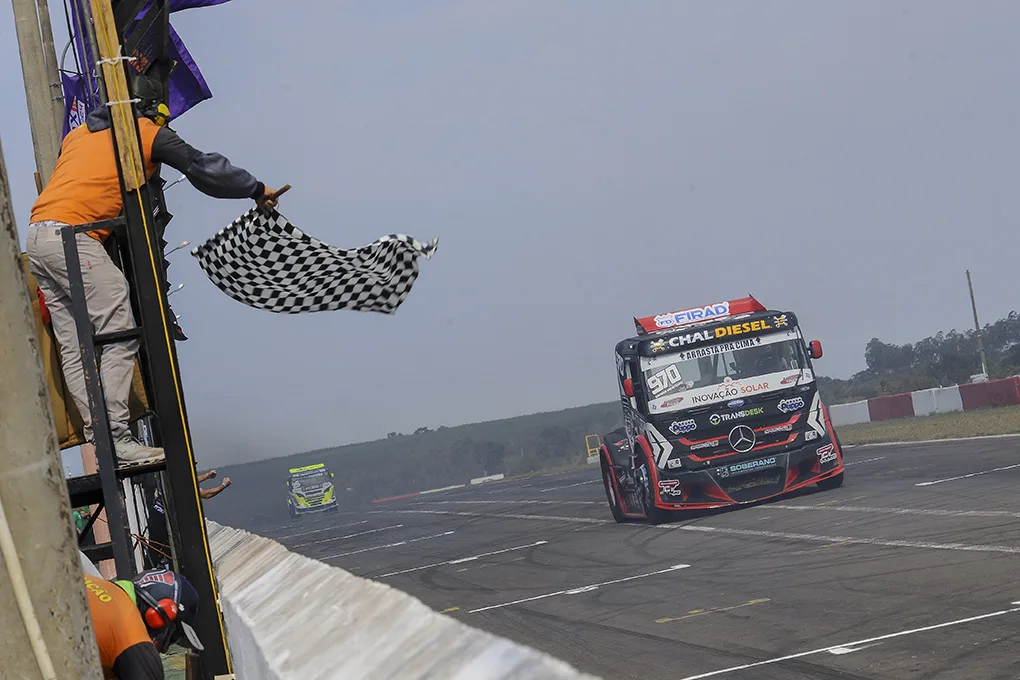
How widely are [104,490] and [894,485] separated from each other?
16.1 metres

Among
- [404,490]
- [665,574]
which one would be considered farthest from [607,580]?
[404,490]

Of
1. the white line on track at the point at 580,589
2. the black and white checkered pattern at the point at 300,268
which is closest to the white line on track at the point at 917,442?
the white line on track at the point at 580,589

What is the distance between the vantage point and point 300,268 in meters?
5.52

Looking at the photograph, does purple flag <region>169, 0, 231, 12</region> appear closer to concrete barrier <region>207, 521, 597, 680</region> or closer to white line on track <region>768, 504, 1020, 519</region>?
concrete barrier <region>207, 521, 597, 680</region>

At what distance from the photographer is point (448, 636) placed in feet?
7.00

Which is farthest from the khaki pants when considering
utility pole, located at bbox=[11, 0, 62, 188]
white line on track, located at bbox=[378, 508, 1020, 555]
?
white line on track, located at bbox=[378, 508, 1020, 555]

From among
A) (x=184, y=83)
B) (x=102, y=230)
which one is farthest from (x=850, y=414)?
(x=102, y=230)

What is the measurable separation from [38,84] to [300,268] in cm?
790

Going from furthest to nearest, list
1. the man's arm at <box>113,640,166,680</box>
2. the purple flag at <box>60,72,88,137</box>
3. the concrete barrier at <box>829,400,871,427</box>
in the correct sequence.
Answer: the concrete barrier at <box>829,400,871,427</box> < the purple flag at <box>60,72,88,137</box> < the man's arm at <box>113,640,166,680</box>

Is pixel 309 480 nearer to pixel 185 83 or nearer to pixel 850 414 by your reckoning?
pixel 850 414

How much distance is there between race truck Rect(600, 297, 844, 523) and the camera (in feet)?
60.8

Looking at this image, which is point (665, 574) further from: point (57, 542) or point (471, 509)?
point (471, 509)

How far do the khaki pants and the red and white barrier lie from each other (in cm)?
3290

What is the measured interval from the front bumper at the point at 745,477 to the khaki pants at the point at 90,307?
46.6ft
